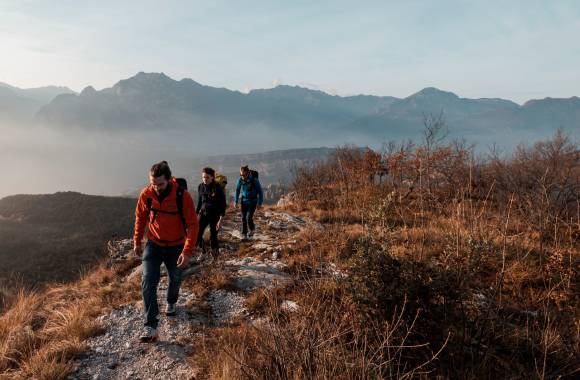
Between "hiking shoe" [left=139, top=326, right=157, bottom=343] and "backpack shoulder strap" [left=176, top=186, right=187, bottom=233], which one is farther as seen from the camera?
"backpack shoulder strap" [left=176, top=186, right=187, bottom=233]

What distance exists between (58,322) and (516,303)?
6.84 metres

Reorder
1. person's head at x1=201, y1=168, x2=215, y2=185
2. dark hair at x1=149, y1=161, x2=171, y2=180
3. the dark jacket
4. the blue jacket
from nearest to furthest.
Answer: dark hair at x1=149, y1=161, x2=171, y2=180, person's head at x1=201, y1=168, x2=215, y2=185, the dark jacket, the blue jacket

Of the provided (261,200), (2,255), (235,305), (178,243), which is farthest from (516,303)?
(2,255)

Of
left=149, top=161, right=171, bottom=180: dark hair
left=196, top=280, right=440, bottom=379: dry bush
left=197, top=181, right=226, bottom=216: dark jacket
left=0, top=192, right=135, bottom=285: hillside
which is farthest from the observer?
left=0, top=192, right=135, bottom=285: hillside

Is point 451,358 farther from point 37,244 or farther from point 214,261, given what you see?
point 37,244

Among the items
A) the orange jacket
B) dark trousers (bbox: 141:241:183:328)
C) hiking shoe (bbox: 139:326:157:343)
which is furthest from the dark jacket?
hiking shoe (bbox: 139:326:157:343)

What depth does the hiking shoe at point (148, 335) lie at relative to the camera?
4551 mm

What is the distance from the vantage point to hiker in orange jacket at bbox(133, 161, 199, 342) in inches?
183

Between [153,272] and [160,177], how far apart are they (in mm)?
1359

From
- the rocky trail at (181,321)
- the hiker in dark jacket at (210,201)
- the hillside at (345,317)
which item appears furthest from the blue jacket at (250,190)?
the hillside at (345,317)

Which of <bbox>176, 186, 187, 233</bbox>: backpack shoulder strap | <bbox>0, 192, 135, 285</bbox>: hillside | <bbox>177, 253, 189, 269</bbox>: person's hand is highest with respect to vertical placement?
<bbox>176, 186, 187, 233</bbox>: backpack shoulder strap

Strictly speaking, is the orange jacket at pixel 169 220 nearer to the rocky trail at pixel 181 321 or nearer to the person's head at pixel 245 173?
the rocky trail at pixel 181 321

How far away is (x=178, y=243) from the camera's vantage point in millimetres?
4961

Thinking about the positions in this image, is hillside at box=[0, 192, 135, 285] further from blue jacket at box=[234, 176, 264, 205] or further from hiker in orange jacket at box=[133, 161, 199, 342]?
hiker in orange jacket at box=[133, 161, 199, 342]
